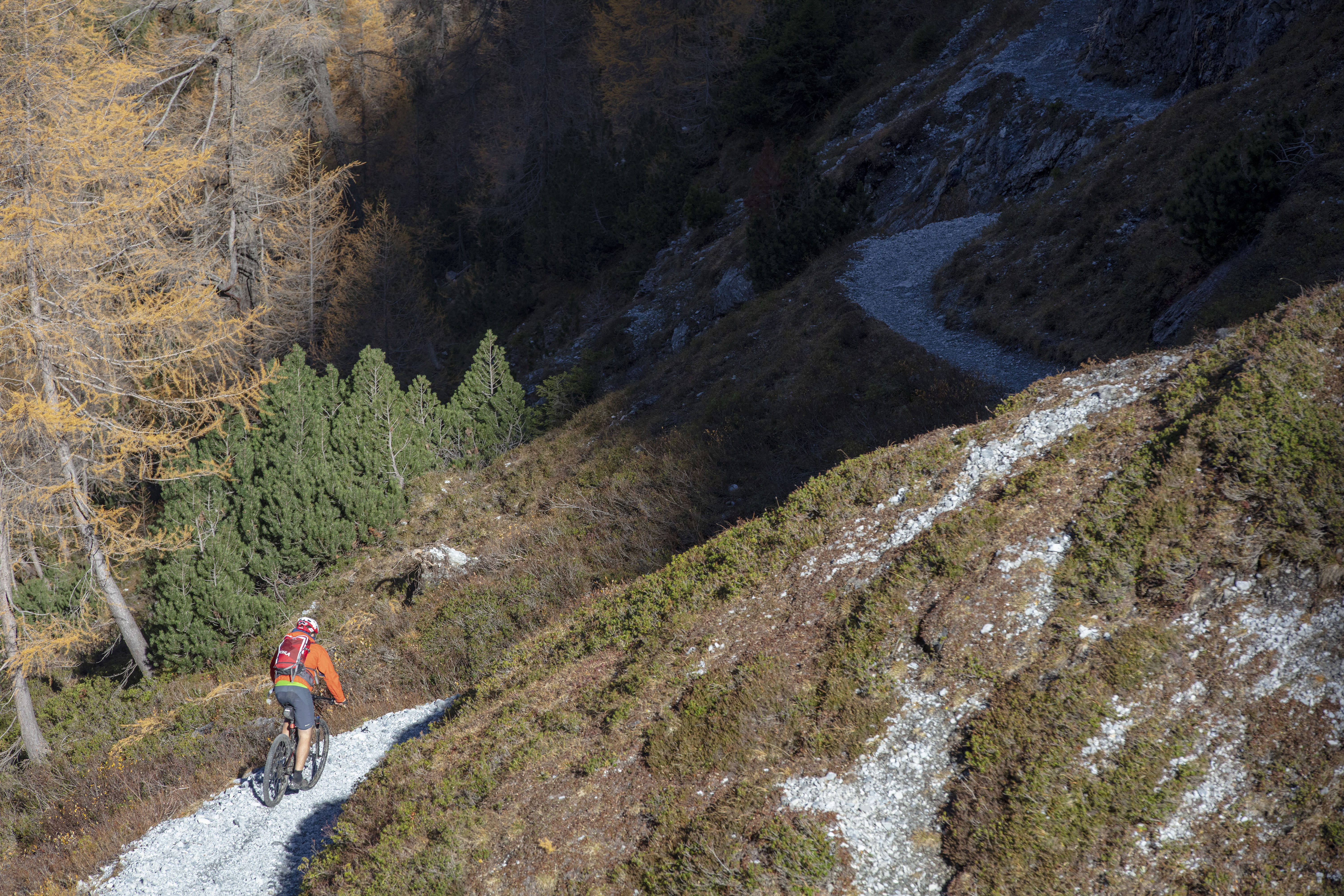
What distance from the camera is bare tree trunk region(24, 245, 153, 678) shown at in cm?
1266

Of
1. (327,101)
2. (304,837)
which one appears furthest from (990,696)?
(327,101)

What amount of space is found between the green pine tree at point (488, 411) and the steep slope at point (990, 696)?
15.0m

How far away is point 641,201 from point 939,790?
34372 mm

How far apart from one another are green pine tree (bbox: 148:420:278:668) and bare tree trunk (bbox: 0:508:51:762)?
2129 mm

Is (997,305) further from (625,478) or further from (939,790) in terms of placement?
(939,790)

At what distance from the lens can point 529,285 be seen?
1526 inches

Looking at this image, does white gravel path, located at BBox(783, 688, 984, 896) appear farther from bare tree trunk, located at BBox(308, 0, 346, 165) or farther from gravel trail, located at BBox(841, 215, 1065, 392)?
bare tree trunk, located at BBox(308, 0, 346, 165)

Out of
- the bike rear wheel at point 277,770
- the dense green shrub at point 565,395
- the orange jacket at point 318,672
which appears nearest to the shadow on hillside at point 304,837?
the bike rear wheel at point 277,770

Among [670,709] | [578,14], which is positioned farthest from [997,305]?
[578,14]

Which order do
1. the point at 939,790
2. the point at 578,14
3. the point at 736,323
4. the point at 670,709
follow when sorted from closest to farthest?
the point at 939,790 → the point at 670,709 → the point at 736,323 → the point at 578,14

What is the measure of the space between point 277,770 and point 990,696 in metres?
7.27

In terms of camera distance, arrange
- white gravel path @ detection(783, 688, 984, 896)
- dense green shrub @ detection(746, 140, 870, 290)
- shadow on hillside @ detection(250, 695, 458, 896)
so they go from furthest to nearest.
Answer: dense green shrub @ detection(746, 140, 870, 290)
shadow on hillside @ detection(250, 695, 458, 896)
white gravel path @ detection(783, 688, 984, 896)

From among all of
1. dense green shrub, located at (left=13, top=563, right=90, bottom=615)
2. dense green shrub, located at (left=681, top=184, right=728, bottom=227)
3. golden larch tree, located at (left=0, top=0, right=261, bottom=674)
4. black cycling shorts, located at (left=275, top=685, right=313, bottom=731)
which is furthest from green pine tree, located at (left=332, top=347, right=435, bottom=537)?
dense green shrub, located at (left=681, top=184, right=728, bottom=227)

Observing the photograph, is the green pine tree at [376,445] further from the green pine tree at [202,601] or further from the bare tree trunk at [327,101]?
the bare tree trunk at [327,101]
